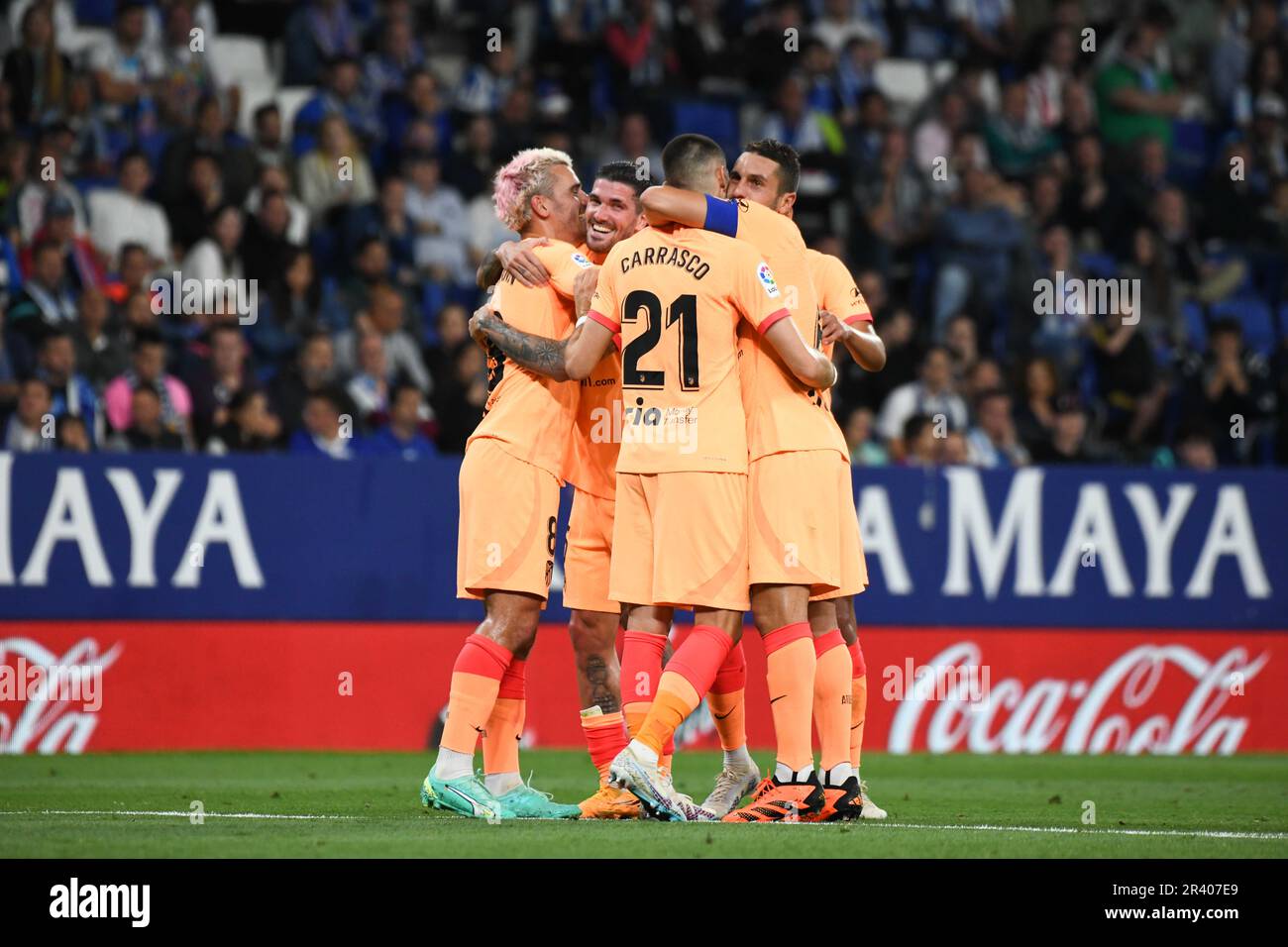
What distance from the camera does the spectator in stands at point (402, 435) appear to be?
13016 mm

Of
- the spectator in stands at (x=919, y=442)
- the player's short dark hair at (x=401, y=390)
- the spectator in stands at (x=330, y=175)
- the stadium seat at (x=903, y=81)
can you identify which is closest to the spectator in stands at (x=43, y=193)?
the spectator in stands at (x=330, y=175)

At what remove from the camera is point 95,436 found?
1245 centimetres

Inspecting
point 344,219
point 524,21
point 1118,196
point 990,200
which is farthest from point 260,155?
point 1118,196

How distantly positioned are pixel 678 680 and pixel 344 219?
8732mm

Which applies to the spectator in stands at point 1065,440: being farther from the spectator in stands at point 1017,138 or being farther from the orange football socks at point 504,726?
the orange football socks at point 504,726

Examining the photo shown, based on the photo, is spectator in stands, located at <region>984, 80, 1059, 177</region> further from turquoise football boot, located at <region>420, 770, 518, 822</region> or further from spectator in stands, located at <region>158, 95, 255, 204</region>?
turquoise football boot, located at <region>420, 770, 518, 822</region>

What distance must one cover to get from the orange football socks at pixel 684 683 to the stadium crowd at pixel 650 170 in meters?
6.08

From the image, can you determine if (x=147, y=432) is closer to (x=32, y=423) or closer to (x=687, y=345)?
(x=32, y=423)

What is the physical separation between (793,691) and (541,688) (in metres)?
5.23

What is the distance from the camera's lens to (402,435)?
514 inches

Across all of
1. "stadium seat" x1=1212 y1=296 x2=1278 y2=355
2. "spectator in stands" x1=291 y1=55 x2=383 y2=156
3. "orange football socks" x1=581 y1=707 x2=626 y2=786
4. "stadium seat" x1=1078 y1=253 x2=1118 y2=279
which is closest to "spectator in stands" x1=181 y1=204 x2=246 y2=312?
"spectator in stands" x1=291 y1=55 x2=383 y2=156

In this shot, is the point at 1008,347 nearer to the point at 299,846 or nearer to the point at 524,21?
the point at 524,21

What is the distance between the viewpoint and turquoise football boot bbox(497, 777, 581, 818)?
7512 millimetres

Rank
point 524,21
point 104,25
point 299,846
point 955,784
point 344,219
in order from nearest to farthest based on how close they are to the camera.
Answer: point 299,846 < point 955,784 < point 344,219 < point 104,25 < point 524,21
